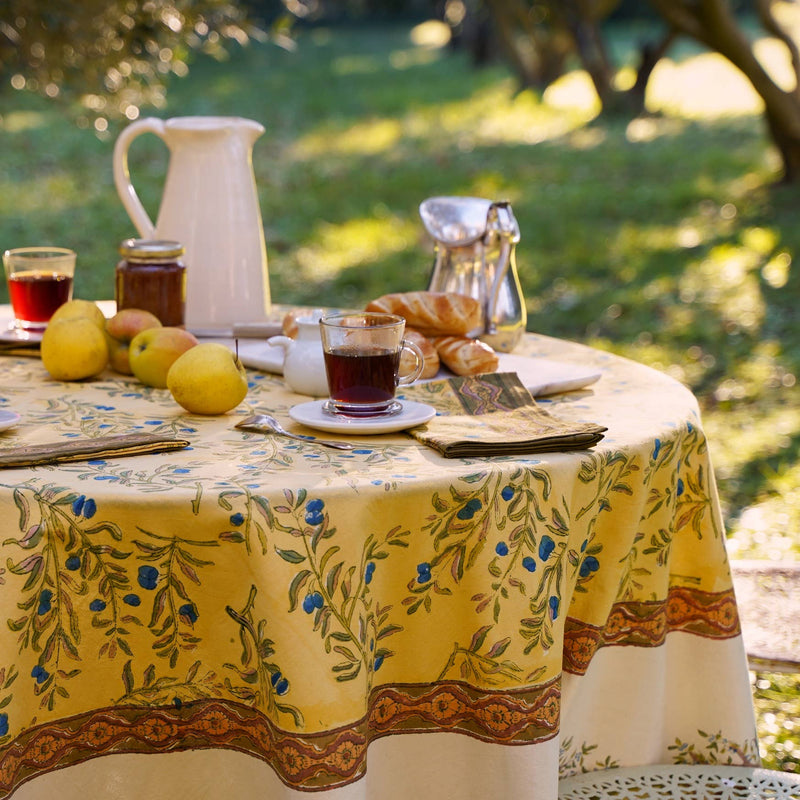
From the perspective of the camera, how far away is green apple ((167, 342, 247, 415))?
1.93 m

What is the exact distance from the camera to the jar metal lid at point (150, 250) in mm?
2338

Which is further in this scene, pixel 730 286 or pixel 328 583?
pixel 730 286

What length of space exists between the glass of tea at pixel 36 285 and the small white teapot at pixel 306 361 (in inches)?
23.8

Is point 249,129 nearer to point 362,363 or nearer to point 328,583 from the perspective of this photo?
point 362,363

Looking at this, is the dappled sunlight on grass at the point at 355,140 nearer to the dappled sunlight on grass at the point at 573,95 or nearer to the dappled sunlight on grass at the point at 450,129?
the dappled sunlight on grass at the point at 450,129

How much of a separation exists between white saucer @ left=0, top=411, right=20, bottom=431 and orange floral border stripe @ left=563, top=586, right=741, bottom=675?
36.2 inches

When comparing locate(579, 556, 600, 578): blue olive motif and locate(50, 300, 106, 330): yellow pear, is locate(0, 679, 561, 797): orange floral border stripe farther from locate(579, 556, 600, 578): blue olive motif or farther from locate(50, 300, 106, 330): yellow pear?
locate(50, 300, 106, 330): yellow pear

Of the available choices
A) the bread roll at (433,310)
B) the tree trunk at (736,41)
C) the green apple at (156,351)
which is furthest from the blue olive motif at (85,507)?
the tree trunk at (736,41)

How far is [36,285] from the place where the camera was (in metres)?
2.46

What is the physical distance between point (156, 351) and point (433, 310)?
522 mm

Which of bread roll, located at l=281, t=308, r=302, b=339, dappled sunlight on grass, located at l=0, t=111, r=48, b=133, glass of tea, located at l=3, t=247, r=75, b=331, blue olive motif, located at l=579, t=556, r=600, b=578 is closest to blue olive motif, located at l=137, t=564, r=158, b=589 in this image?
blue olive motif, located at l=579, t=556, r=600, b=578

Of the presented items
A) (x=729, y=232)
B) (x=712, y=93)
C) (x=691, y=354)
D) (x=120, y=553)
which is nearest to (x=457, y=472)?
(x=120, y=553)

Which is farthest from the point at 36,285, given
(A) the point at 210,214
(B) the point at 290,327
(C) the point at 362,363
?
(C) the point at 362,363

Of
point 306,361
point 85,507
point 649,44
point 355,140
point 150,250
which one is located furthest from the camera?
point 649,44
